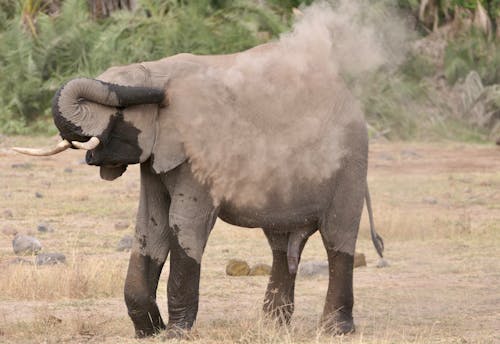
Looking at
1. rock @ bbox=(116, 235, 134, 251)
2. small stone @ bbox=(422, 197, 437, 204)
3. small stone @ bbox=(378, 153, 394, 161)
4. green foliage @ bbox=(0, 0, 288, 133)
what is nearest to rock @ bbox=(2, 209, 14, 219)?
rock @ bbox=(116, 235, 134, 251)

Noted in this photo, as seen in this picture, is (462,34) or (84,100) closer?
(84,100)

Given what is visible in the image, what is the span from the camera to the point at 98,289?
1014cm

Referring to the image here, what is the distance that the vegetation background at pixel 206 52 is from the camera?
2558cm

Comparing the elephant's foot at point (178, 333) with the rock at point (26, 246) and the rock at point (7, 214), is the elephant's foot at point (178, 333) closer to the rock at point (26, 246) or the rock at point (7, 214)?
the rock at point (26, 246)

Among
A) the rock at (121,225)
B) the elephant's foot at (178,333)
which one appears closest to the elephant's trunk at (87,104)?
the elephant's foot at (178,333)

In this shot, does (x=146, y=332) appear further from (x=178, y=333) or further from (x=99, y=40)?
(x=99, y=40)

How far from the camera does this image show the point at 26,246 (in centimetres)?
1223

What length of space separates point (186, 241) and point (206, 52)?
17323 mm

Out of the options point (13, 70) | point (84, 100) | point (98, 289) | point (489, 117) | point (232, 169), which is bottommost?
point (489, 117)

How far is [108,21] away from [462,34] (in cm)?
915

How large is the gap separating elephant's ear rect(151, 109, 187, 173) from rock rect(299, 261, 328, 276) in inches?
144

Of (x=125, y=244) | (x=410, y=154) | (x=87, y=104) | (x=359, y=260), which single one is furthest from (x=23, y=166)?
(x=87, y=104)

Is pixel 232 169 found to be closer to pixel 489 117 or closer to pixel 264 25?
pixel 264 25

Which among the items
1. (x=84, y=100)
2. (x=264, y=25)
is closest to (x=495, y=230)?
(x=84, y=100)
